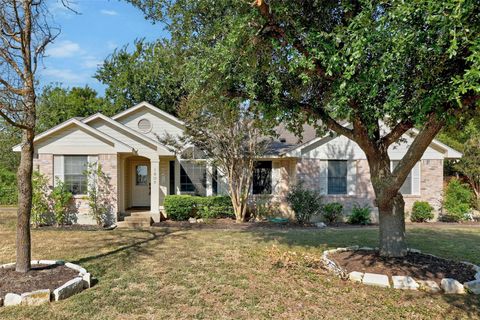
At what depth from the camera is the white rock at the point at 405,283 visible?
644 cm

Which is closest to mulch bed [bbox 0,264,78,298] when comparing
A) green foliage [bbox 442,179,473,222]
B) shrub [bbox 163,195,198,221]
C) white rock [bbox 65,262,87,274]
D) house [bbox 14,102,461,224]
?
white rock [bbox 65,262,87,274]

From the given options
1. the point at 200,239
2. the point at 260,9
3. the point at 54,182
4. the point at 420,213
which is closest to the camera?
the point at 260,9

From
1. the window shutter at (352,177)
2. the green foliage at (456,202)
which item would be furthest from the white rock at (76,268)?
the green foliage at (456,202)

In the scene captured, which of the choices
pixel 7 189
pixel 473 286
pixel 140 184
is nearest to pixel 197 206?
pixel 140 184

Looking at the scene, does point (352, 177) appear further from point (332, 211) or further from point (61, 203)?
point (61, 203)

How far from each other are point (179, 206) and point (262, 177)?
14.8 ft

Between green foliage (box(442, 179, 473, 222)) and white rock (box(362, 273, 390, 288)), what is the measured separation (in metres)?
11.8

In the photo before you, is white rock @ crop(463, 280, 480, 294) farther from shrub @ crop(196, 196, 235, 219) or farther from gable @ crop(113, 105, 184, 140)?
gable @ crop(113, 105, 184, 140)

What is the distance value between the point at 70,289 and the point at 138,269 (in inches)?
68.5

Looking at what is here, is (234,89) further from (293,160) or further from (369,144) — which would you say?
(293,160)

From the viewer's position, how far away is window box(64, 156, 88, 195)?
14.0 m

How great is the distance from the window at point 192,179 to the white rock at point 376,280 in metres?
11.0

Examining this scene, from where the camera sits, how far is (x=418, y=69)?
201 inches

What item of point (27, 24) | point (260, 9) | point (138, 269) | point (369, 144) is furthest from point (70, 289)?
point (369, 144)
